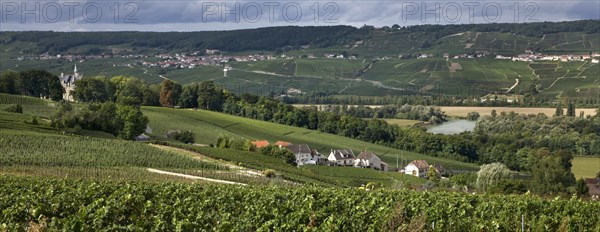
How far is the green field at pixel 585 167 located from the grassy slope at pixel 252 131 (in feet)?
37.9

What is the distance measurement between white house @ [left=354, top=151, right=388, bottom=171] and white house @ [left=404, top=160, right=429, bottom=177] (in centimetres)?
285

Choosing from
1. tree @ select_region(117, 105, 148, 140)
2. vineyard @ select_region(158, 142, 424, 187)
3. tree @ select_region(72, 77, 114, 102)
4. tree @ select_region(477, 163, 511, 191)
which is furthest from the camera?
tree @ select_region(72, 77, 114, 102)

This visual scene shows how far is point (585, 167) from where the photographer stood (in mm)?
85625

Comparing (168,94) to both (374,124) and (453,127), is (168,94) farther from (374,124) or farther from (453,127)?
(453,127)

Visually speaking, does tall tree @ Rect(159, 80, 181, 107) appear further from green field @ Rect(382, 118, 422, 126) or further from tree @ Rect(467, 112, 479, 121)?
tree @ Rect(467, 112, 479, 121)

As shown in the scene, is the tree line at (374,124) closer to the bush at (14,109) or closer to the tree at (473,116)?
the bush at (14,109)

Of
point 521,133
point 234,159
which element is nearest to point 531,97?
point 521,133

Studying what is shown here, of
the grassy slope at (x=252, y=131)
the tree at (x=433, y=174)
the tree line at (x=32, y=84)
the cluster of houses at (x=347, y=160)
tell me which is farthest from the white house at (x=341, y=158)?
the tree line at (x=32, y=84)

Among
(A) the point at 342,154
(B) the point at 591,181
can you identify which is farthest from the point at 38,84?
(B) the point at 591,181

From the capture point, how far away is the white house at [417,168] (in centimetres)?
7888

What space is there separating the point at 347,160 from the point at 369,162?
8.48 feet

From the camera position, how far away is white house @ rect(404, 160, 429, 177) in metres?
78.9

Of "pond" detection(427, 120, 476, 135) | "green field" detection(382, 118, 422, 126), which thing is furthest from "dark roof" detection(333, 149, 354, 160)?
"green field" detection(382, 118, 422, 126)

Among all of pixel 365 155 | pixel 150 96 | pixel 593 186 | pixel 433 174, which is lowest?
pixel 593 186
